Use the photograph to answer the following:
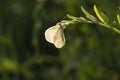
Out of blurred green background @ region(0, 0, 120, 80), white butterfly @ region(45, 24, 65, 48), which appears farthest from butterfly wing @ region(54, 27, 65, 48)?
blurred green background @ region(0, 0, 120, 80)

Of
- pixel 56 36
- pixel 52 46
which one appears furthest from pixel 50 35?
pixel 52 46

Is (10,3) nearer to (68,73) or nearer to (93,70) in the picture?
(68,73)

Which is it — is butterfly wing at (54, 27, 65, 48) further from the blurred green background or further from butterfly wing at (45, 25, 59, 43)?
the blurred green background

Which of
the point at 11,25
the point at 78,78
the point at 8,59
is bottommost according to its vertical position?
the point at 78,78

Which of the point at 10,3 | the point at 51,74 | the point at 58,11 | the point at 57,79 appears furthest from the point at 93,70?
the point at 10,3

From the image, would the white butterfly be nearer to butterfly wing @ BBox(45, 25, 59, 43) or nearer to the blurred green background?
butterfly wing @ BBox(45, 25, 59, 43)

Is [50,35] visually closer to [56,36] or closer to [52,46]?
[56,36]

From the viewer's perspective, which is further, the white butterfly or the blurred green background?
the blurred green background
